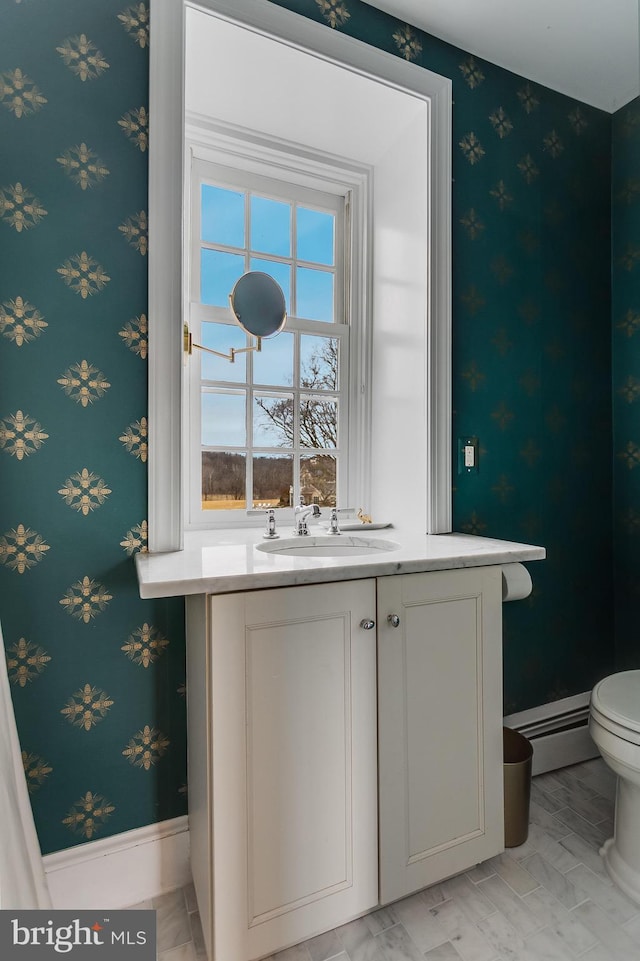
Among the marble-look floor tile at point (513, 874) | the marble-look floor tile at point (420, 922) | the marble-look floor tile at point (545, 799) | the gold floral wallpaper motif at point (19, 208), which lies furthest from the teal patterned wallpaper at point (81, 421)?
the marble-look floor tile at point (545, 799)

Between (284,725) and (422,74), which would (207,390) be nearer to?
(284,725)

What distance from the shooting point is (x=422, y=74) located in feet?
5.16

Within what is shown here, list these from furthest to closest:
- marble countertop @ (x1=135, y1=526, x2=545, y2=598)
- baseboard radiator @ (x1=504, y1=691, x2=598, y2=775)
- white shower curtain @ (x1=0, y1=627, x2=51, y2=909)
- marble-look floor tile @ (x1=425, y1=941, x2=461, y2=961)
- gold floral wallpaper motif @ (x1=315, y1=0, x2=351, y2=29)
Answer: baseboard radiator @ (x1=504, y1=691, x2=598, y2=775) → gold floral wallpaper motif @ (x1=315, y1=0, x2=351, y2=29) → marble-look floor tile @ (x1=425, y1=941, x2=461, y2=961) → marble countertop @ (x1=135, y1=526, x2=545, y2=598) → white shower curtain @ (x1=0, y1=627, x2=51, y2=909)

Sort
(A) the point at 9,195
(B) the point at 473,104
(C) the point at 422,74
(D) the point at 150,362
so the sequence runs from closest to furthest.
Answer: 1. (A) the point at 9,195
2. (D) the point at 150,362
3. (C) the point at 422,74
4. (B) the point at 473,104

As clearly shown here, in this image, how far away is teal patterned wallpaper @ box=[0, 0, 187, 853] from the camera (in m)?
1.13

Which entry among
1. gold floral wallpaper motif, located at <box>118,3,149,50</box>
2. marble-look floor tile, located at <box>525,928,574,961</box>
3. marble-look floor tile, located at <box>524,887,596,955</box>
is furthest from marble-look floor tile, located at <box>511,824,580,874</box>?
gold floral wallpaper motif, located at <box>118,3,149,50</box>

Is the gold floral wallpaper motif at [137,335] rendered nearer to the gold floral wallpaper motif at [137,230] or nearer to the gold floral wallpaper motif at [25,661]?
the gold floral wallpaper motif at [137,230]

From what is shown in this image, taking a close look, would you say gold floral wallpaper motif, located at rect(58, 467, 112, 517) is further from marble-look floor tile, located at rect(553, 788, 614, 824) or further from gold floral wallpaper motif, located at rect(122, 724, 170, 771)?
marble-look floor tile, located at rect(553, 788, 614, 824)

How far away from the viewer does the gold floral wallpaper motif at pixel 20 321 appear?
3.67ft

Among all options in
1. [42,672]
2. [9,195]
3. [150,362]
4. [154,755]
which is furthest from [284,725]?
[9,195]

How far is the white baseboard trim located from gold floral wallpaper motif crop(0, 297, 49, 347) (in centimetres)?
123

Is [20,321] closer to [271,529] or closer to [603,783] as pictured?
[271,529]

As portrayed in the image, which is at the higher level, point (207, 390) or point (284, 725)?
point (207, 390)

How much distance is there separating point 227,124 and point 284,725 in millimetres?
1864
